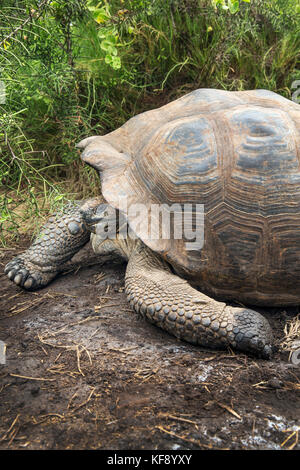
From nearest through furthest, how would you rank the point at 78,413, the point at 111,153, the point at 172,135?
the point at 78,413
the point at 172,135
the point at 111,153

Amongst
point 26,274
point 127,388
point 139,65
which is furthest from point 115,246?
point 139,65

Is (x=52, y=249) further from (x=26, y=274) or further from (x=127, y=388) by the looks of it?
(x=127, y=388)

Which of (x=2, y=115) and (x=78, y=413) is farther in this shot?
(x=2, y=115)

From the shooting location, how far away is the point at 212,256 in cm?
261

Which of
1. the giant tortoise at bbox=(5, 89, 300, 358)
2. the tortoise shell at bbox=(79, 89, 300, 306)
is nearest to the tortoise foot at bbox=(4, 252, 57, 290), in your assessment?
the giant tortoise at bbox=(5, 89, 300, 358)

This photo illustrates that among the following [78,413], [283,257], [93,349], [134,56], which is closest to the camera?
[78,413]

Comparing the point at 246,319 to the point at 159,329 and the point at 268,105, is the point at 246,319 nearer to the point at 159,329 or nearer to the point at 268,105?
the point at 159,329

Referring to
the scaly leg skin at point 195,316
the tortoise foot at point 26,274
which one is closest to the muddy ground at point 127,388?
the scaly leg skin at point 195,316

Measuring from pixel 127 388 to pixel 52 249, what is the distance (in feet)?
4.90

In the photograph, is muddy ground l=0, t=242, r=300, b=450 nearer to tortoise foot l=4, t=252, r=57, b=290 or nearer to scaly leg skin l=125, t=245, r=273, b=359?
scaly leg skin l=125, t=245, r=273, b=359

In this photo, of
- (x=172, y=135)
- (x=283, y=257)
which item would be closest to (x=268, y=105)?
(x=172, y=135)

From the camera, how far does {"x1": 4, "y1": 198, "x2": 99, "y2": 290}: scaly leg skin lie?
10.4 ft

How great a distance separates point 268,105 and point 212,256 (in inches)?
43.7

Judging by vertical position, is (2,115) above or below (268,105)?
above
